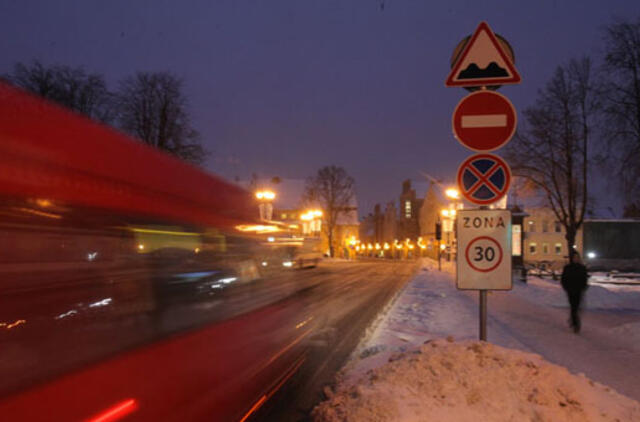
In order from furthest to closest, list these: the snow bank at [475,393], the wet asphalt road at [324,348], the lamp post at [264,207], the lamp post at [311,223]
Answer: the lamp post at [311,223] → the lamp post at [264,207] → the wet asphalt road at [324,348] → the snow bank at [475,393]

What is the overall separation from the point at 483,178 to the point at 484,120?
0.59m

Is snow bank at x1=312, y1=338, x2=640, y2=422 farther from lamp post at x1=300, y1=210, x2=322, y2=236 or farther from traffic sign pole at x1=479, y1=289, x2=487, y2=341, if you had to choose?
lamp post at x1=300, y1=210, x2=322, y2=236

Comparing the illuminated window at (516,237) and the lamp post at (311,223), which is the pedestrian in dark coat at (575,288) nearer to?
the illuminated window at (516,237)

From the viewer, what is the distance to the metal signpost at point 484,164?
5.38 metres

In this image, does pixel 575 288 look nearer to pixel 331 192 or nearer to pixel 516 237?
pixel 516 237

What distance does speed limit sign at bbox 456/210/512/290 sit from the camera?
5.38 m

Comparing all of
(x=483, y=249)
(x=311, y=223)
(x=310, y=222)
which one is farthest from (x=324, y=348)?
(x=311, y=223)

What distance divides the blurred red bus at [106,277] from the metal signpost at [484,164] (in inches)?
95.6

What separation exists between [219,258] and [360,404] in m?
1.84

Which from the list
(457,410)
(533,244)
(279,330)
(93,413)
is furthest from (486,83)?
(533,244)

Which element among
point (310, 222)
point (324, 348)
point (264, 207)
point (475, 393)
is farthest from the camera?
point (310, 222)

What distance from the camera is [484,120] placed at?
17.9ft

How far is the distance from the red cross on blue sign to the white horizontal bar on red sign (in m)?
0.32

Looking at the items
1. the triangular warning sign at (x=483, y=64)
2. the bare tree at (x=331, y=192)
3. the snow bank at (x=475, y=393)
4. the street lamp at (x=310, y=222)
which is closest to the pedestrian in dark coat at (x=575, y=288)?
the snow bank at (x=475, y=393)
